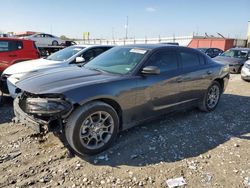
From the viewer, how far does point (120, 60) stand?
4844 mm

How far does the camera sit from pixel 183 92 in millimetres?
5262

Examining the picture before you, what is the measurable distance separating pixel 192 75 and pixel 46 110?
10.5 feet

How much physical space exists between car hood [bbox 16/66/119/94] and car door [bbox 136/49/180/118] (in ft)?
1.94

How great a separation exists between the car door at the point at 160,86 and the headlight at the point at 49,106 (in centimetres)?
133

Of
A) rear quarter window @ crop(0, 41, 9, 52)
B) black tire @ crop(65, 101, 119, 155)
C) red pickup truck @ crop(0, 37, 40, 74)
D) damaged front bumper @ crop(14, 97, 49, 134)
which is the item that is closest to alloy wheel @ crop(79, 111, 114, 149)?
black tire @ crop(65, 101, 119, 155)

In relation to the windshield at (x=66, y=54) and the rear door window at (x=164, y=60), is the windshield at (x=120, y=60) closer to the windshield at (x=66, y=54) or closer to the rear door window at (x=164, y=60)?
the rear door window at (x=164, y=60)

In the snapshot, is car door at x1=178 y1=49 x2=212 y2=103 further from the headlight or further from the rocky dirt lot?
the headlight

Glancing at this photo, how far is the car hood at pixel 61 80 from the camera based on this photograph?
12.1ft

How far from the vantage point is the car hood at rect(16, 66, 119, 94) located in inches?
145

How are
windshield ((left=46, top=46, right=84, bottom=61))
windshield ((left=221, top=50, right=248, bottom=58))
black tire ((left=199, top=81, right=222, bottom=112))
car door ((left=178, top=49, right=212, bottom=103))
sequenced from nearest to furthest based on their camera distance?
car door ((left=178, top=49, right=212, bottom=103))
black tire ((left=199, top=81, right=222, bottom=112))
windshield ((left=46, top=46, right=84, bottom=61))
windshield ((left=221, top=50, right=248, bottom=58))

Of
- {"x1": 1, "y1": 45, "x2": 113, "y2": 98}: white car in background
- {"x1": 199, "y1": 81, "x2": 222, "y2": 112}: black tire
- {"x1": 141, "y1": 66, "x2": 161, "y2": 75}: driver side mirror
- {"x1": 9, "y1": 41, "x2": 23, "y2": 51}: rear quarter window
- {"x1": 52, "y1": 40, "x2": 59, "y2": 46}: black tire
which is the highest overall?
{"x1": 9, "y1": 41, "x2": 23, "y2": 51}: rear quarter window

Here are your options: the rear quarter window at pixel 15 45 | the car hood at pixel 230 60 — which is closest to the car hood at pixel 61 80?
the rear quarter window at pixel 15 45

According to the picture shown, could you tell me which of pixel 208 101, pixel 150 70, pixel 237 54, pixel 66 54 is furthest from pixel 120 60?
pixel 237 54

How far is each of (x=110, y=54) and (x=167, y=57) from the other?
1127mm
